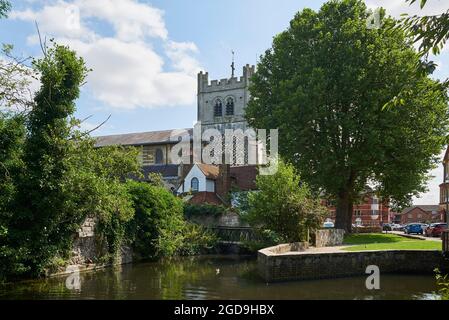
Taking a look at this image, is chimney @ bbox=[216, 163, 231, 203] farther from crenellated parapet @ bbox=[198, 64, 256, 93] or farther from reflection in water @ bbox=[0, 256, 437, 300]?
crenellated parapet @ bbox=[198, 64, 256, 93]

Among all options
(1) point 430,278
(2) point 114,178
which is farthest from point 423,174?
(2) point 114,178

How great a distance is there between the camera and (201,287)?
16.7 m

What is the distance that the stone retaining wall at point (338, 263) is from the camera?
17.8 m

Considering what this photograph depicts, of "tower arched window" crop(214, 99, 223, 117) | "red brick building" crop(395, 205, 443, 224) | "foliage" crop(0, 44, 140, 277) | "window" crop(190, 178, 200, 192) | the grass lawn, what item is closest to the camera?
"foliage" crop(0, 44, 140, 277)

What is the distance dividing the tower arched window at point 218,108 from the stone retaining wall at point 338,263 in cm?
5618

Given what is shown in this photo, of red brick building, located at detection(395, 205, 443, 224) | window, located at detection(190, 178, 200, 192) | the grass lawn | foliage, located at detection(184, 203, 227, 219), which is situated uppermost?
window, located at detection(190, 178, 200, 192)

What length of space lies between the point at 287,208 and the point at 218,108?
174ft

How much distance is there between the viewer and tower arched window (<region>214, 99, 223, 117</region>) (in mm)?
75688

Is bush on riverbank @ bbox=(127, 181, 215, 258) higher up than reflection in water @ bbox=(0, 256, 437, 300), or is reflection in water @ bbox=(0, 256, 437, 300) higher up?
bush on riverbank @ bbox=(127, 181, 215, 258)

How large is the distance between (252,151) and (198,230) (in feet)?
90.6

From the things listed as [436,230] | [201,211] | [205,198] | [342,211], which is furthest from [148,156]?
[436,230]

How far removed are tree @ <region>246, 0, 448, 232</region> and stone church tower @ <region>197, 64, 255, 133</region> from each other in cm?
3973

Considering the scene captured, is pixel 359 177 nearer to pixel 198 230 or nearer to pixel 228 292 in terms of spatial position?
pixel 198 230

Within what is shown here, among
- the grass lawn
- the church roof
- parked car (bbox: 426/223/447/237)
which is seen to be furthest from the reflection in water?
the church roof
